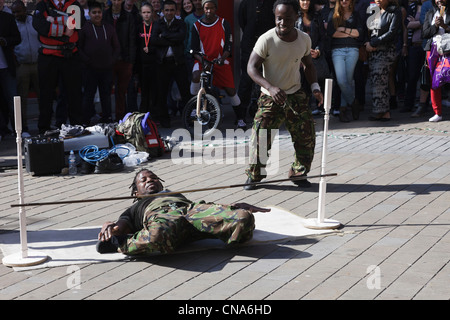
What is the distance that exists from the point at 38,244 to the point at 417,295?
10.1ft

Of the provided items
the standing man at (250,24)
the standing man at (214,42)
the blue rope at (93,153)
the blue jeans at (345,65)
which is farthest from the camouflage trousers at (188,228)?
the blue jeans at (345,65)

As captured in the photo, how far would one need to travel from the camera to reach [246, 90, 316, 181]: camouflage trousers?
25.7 ft

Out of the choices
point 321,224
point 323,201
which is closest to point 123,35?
point 323,201

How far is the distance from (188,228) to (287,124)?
2707 mm

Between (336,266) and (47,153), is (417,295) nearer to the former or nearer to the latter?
(336,266)

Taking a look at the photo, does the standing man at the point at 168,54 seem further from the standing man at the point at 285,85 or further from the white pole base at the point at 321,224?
the white pole base at the point at 321,224

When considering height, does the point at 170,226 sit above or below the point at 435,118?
below

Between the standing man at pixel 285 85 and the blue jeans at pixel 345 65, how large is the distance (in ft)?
15.4

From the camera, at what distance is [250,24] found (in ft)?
40.5

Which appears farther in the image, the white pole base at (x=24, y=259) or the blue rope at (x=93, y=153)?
the blue rope at (x=93, y=153)

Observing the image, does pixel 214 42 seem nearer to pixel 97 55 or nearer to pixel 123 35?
pixel 123 35

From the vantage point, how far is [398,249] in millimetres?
5695

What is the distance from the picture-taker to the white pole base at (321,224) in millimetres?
6262

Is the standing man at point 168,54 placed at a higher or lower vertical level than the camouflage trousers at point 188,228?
higher
